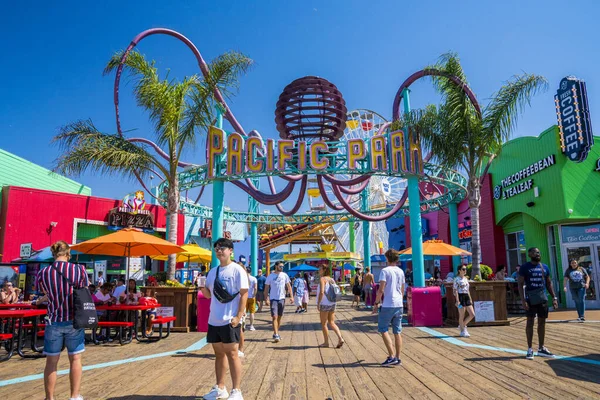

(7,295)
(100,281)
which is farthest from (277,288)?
(100,281)

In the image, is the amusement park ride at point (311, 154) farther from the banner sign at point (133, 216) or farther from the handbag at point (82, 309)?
the handbag at point (82, 309)

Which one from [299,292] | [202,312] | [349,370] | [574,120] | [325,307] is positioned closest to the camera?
[349,370]

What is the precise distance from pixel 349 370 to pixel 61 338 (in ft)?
12.3

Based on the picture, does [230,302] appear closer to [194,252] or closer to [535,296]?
[535,296]

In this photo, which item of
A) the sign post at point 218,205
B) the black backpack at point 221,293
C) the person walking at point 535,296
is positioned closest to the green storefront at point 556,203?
the person walking at point 535,296

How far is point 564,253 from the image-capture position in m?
15.9

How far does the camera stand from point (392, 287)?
22.2 ft

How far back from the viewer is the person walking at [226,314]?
15.0 ft

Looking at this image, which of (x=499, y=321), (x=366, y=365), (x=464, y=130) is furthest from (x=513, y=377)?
(x=464, y=130)

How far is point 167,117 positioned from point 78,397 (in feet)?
29.9

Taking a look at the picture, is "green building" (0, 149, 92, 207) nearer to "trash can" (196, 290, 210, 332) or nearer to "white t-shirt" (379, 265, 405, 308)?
"trash can" (196, 290, 210, 332)

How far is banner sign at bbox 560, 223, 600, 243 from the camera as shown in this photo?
1553 centimetres

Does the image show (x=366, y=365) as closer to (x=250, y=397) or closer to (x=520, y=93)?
(x=250, y=397)

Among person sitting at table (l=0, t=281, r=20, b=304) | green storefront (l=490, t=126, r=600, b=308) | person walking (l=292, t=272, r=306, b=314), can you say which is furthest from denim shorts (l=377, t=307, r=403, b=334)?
green storefront (l=490, t=126, r=600, b=308)
